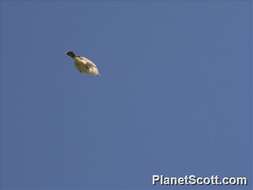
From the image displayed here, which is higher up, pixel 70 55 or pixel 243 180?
pixel 70 55

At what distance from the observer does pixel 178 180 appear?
593 inches

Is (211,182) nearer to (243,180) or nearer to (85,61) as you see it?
(243,180)

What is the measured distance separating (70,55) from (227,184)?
6.29 meters

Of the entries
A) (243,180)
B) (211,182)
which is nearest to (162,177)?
A: (211,182)

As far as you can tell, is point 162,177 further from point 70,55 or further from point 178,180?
point 70,55

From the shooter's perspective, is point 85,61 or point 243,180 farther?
point 243,180

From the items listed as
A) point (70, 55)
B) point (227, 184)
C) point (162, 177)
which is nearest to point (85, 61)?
point (70, 55)

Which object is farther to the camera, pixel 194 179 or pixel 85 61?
pixel 194 179

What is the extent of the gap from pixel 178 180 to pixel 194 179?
56 centimetres

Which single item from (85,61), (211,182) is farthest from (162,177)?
(85,61)

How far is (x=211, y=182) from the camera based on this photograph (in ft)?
49.2

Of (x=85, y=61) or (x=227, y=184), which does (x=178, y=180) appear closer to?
(x=227, y=184)

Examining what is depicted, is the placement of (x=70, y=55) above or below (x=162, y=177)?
above

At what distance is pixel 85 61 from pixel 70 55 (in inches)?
20.3
